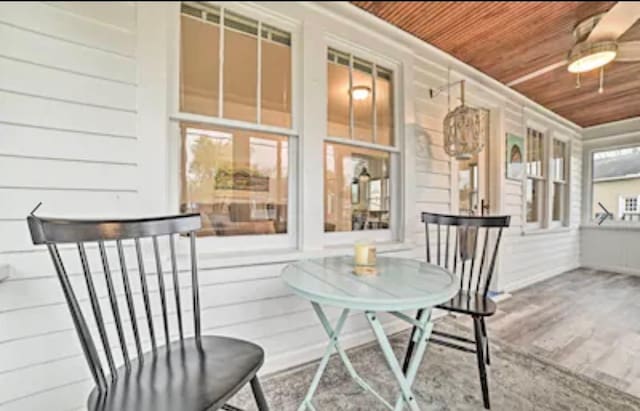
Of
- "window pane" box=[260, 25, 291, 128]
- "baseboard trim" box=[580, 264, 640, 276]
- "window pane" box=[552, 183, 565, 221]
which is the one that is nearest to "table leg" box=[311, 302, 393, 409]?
"window pane" box=[260, 25, 291, 128]

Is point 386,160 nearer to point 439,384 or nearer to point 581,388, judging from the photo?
point 439,384

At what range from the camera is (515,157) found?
3658mm

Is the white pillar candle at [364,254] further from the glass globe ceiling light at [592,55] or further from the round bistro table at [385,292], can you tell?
the glass globe ceiling light at [592,55]

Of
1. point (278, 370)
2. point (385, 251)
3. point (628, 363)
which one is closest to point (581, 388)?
point (628, 363)

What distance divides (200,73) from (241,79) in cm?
40

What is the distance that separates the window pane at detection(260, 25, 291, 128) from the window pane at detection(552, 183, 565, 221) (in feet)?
15.6

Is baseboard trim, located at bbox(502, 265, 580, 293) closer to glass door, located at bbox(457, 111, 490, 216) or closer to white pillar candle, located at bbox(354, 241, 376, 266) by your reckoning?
glass door, located at bbox(457, 111, 490, 216)

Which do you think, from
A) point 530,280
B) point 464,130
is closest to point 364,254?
point 464,130

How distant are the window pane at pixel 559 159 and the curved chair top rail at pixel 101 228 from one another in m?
5.18

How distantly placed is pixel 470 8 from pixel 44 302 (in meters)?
1.81

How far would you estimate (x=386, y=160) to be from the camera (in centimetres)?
245

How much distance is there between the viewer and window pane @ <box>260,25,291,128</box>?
1.75 metres

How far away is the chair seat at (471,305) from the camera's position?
1.62m

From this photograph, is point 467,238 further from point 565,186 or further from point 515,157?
point 565,186
